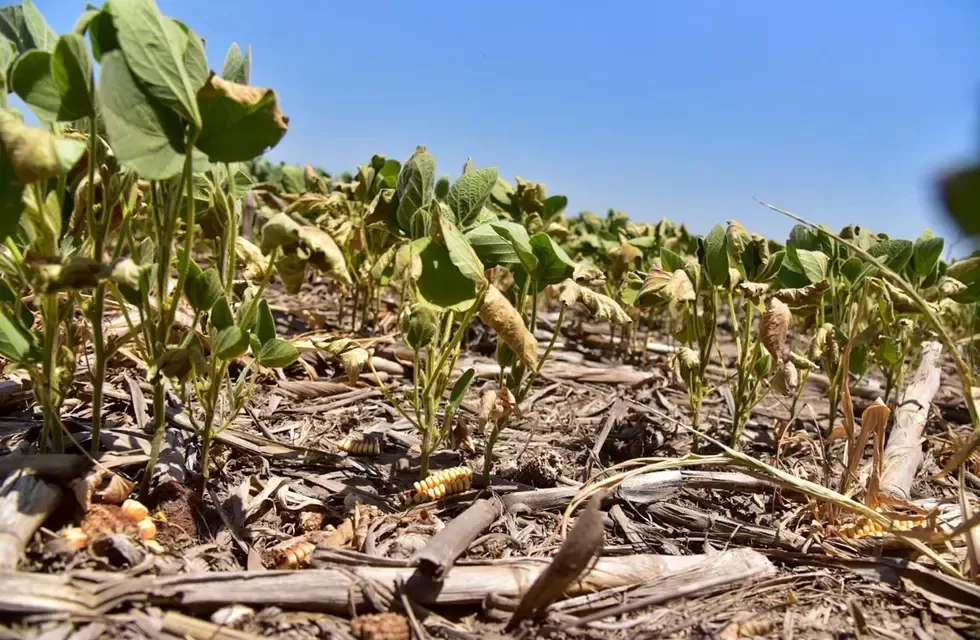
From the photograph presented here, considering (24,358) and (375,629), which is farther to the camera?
(24,358)

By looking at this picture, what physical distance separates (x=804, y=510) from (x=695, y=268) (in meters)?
0.67

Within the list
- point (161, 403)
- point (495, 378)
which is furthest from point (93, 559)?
point (495, 378)

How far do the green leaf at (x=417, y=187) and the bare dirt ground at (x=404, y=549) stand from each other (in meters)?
0.63

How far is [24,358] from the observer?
1191 mm

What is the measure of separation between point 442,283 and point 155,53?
0.61 metres

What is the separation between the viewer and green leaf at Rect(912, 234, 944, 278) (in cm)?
212

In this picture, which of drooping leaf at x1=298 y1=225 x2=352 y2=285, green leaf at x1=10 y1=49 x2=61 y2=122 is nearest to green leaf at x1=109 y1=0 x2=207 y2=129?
green leaf at x1=10 y1=49 x2=61 y2=122

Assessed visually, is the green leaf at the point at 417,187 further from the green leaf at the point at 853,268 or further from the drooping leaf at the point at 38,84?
the green leaf at the point at 853,268

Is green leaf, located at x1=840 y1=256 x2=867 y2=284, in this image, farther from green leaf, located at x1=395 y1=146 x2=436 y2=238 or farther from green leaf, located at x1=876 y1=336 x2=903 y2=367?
green leaf, located at x1=395 y1=146 x2=436 y2=238

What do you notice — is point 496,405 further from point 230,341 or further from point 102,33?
point 102,33

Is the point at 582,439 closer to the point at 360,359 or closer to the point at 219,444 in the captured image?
the point at 360,359

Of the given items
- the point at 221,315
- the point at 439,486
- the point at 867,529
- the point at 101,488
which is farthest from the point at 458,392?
the point at 867,529

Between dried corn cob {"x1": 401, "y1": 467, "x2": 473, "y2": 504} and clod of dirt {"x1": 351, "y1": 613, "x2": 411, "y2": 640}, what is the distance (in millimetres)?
440

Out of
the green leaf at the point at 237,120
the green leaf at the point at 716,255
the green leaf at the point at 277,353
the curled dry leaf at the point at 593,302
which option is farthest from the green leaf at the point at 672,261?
the green leaf at the point at 237,120
